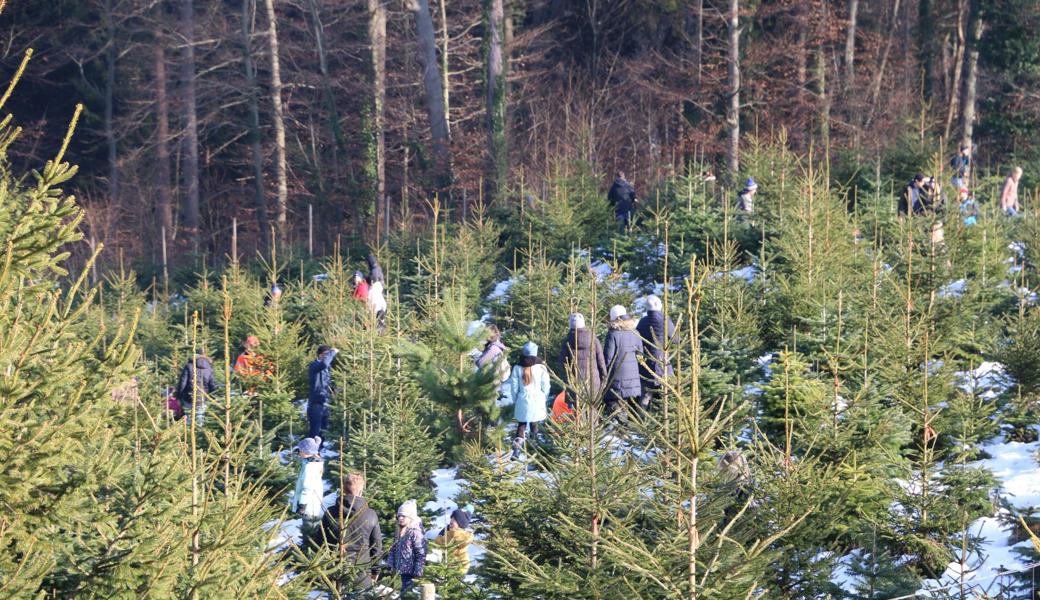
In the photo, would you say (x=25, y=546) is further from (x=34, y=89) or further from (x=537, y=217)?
(x=34, y=89)

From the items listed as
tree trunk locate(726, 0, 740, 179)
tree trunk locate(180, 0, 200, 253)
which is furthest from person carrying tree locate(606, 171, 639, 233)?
tree trunk locate(180, 0, 200, 253)

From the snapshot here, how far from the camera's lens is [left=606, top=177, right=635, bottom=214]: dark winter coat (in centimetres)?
2144

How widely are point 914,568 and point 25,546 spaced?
22.4ft

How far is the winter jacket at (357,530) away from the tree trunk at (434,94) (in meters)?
20.2

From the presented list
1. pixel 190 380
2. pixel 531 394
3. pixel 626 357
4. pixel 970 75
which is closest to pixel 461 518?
pixel 531 394

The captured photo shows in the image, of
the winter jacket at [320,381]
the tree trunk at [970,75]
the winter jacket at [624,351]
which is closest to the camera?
the winter jacket at [624,351]

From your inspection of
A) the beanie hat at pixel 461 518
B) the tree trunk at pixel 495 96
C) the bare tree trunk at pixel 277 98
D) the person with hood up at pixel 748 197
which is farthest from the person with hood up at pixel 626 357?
the bare tree trunk at pixel 277 98

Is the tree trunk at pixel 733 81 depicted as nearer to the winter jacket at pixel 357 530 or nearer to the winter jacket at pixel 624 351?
the winter jacket at pixel 624 351

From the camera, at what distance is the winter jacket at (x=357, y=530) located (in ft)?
31.6

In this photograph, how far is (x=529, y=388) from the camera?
12.6 metres

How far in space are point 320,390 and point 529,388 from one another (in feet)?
8.65

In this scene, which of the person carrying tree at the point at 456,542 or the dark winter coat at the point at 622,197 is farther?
the dark winter coat at the point at 622,197

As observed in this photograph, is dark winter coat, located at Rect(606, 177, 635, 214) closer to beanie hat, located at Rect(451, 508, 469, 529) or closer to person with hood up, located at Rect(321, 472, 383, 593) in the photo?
beanie hat, located at Rect(451, 508, 469, 529)

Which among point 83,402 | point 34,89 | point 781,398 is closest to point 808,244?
point 781,398
